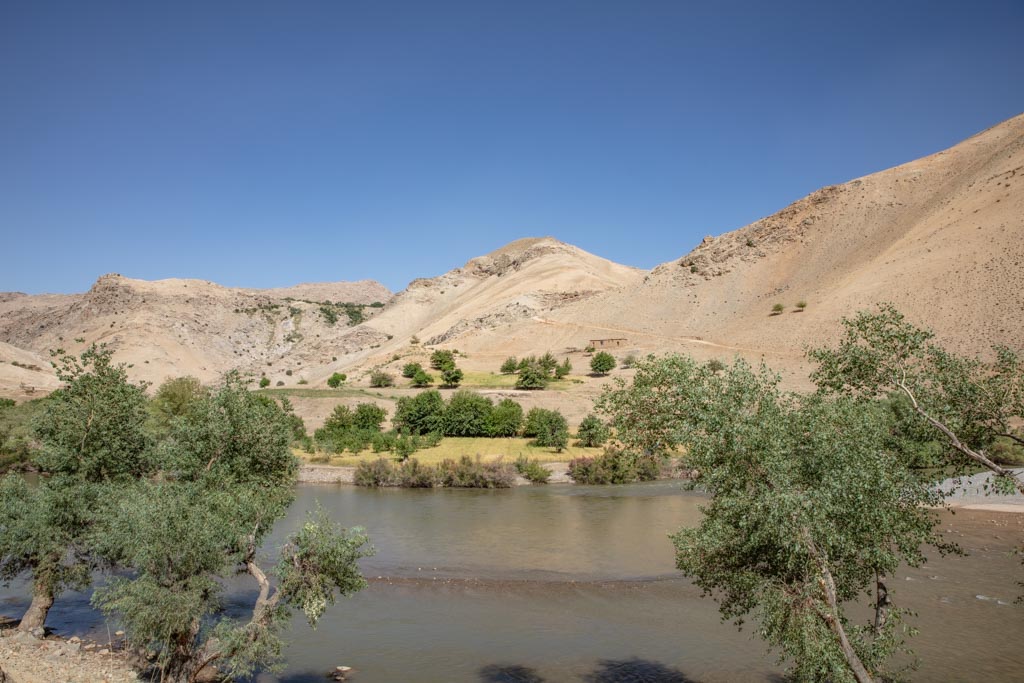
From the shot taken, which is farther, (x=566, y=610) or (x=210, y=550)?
(x=566, y=610)

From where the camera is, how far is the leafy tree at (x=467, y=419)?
48.2 m

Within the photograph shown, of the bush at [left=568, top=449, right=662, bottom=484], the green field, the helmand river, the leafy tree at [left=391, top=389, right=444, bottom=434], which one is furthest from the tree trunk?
the leafy tree at [left=391, top=389, right=444, bottom=434]

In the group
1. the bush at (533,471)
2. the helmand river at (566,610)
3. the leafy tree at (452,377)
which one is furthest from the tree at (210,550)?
the leafy tree at (452,377)

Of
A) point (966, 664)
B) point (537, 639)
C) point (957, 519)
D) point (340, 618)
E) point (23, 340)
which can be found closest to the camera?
point (966, 664)

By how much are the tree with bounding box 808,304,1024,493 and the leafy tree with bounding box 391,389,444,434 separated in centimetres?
3906

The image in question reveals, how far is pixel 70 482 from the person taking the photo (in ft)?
53.0

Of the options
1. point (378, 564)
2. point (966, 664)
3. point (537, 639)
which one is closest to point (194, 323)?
point (378, 564)

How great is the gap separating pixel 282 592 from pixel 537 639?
844 centimetres

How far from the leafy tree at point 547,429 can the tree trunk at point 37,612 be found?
1242 inches

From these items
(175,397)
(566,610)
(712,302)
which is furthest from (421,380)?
(566,610)

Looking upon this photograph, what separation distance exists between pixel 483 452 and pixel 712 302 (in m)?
52.7

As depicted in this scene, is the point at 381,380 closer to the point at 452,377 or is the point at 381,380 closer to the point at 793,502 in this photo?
the point at 452,377

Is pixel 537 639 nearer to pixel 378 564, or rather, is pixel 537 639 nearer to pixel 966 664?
pixel 378 564

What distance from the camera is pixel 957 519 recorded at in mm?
29953
